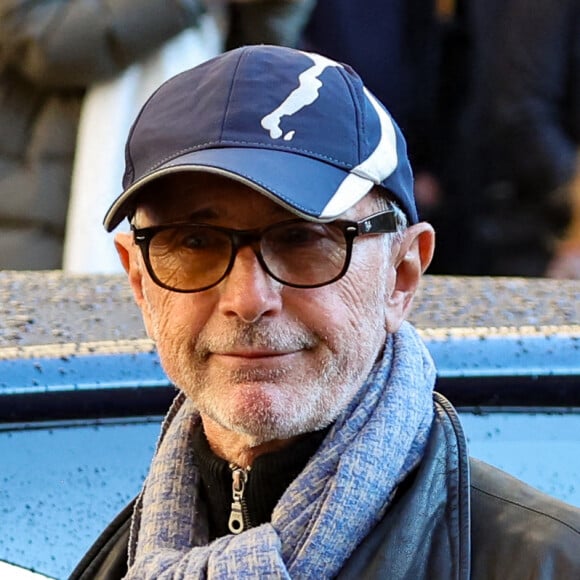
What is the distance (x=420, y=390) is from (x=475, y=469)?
0.34ft

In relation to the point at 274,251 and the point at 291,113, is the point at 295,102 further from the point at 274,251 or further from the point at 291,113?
the point at 274,251

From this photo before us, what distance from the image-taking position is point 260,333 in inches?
47.3

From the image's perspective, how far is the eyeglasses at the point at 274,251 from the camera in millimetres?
1205

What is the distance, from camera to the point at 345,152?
4.02ft

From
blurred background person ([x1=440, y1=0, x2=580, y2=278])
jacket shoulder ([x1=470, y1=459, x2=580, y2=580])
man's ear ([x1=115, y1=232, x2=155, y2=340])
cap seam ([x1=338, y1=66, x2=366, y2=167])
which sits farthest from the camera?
blurred background person ([x1=440, y1=0, x2=580, y2=278])

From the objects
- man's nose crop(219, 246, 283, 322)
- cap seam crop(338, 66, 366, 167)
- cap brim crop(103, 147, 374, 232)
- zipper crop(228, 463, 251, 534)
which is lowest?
zipper crop(228, 463, 251, 534)

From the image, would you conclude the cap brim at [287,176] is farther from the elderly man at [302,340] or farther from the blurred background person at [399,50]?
the blurred background person at [399,50]

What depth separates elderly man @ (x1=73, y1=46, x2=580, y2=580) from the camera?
1.17 m

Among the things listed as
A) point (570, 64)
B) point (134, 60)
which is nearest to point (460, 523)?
point (134, 60)

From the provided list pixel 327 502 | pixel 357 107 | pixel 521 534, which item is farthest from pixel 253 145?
pixel 521 534

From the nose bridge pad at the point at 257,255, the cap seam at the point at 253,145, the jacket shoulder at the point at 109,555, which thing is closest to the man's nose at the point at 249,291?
the nose bridge pad at the point at 257,255

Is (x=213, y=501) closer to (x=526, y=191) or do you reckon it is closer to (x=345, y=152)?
(x=345, y=152)

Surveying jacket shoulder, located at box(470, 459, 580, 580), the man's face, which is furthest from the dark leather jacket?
the man's face

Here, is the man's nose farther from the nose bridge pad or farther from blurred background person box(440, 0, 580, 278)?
blurred background person box(440, 0, 580, 278)
